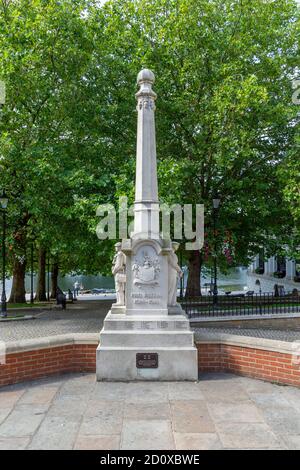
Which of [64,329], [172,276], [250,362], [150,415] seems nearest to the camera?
[150,415]

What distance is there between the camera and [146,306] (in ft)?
28.7

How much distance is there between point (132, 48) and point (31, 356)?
1731 cm

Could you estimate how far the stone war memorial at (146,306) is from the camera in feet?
26.5

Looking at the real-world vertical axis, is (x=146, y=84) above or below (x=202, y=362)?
above

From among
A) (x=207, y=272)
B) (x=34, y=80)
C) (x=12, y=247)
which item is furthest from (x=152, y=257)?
(x=207, y=272)

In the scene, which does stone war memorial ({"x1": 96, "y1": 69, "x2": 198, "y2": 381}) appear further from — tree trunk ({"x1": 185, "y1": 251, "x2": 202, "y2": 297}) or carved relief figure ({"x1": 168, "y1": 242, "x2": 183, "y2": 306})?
tree trunk ({"x1": 185, "y1": 251, "x2": 202, "y2": 297})

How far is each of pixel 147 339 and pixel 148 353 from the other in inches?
10.8

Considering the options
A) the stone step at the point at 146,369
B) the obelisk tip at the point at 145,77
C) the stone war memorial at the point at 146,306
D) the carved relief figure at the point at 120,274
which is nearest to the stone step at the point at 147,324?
the stone war memorial at the point at 146,306

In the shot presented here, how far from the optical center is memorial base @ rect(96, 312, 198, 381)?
8.07m

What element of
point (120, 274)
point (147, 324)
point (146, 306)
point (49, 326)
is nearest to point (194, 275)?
point (49, 326)

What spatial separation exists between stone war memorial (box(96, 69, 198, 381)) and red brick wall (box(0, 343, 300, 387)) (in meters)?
0.69

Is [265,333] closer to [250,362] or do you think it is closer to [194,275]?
[250,362]
